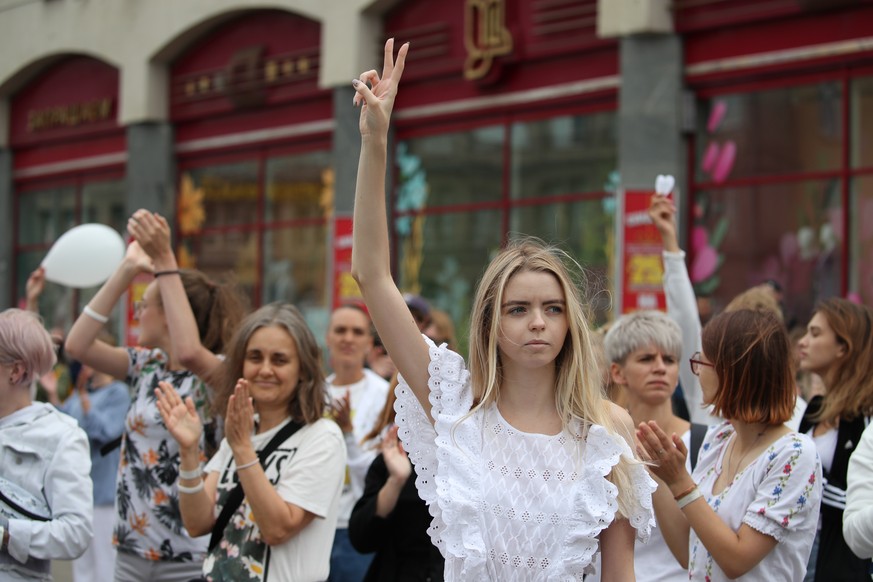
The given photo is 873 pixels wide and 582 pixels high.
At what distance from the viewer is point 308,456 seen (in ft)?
15.9

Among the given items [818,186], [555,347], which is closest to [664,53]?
[818,186]

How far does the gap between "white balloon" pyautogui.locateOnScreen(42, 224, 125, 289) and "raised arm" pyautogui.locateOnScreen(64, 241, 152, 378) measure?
9.39 feet

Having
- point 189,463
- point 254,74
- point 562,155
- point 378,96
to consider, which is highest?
point 254,74

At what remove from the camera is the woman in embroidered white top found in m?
3.28

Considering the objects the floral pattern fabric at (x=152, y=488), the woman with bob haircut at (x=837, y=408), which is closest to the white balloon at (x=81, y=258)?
the floral pattern fabric at (x=152, y=488)

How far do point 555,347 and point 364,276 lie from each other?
1.81ft

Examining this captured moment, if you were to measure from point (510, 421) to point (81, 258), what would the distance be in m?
6.05

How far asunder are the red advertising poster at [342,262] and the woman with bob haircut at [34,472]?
9388 millimetres

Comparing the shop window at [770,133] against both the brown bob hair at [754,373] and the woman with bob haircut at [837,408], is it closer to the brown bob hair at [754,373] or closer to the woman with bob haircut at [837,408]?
the woman with bob haircut at [837,408]

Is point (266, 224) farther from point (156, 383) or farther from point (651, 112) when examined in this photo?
point (156, 383)

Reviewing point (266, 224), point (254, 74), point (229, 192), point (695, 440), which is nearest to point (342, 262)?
point (266, 224)

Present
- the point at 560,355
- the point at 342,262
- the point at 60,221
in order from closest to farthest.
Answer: the point at 560,355 < the point at 342,262 < the point at 60,221

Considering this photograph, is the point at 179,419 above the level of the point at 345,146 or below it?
below

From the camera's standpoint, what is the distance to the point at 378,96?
3.32 m
